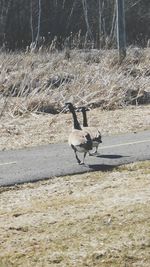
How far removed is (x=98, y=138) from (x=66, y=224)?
3.34 metres

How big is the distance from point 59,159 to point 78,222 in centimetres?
365

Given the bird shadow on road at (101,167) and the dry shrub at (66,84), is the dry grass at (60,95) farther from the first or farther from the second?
the bird shadow on road at (101,167)

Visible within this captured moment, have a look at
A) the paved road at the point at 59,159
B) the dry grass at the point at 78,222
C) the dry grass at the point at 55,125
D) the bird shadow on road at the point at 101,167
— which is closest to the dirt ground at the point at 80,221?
the dry grass at the point at 78,222

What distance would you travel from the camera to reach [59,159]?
10953mm

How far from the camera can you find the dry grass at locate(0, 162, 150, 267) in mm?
6456

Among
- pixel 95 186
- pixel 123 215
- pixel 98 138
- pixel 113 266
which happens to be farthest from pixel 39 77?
pixel 113 266

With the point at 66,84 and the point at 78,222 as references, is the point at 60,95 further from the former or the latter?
the point at 78,222

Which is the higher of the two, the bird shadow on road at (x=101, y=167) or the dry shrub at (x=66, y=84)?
the dry shrub at (x=66, y=84)

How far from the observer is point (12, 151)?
12.0 meters

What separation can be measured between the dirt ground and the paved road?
36 centimetres

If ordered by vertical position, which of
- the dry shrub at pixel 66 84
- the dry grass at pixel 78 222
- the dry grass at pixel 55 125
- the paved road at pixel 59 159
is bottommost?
the dry grass at pixel 55 125

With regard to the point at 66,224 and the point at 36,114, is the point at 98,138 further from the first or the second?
the point at 36,114

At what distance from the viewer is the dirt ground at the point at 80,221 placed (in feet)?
21.2

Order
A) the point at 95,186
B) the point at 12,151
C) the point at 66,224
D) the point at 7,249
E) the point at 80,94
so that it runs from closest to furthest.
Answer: the point at 7,249
the point at 66,224
the point at 95,186
the point at 12,151
the point at 80,94
